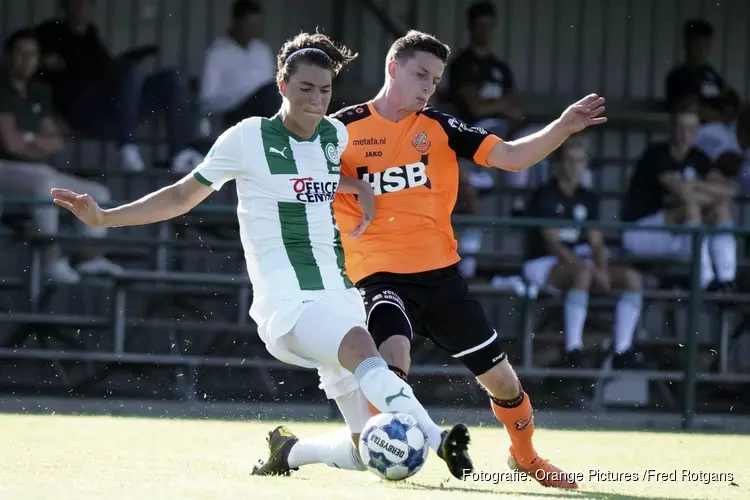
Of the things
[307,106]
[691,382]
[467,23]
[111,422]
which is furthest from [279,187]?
[467,23]

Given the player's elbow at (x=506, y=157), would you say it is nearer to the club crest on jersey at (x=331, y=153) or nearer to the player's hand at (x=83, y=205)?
the club crest on jersey at (x=331, y=153)

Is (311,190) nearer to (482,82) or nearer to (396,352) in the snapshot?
(396,352)

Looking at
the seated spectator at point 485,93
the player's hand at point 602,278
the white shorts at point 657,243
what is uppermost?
the seated spectator at point 485,93

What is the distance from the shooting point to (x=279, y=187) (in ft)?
19.4

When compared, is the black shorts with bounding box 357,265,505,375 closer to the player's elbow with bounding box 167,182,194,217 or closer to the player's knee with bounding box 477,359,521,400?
the player's knee with bounding box 477,359,521,400

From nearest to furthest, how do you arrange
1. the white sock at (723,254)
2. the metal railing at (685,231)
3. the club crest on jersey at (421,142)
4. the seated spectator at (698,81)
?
the club crest on jersey at (421,142), the metal railing at (685,231), the white sock at (723,254), the seated spectator at (698,81)

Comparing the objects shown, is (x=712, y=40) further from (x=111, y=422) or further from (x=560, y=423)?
(x=111, y=422)

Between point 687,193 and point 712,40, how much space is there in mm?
2983

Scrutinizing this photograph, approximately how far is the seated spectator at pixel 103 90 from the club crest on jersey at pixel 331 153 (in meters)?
6.38

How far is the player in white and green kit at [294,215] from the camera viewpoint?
5730mm

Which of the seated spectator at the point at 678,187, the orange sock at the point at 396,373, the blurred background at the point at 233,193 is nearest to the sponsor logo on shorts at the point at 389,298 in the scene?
the orange sock at the point at 396,373

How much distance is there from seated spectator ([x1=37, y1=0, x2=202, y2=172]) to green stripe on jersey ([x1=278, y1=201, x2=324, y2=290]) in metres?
6.62

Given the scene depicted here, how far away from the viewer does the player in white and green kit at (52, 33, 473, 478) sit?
5.73 metres

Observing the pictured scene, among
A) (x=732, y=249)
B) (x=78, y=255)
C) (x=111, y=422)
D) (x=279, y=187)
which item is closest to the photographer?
(x=279, y=187)
